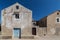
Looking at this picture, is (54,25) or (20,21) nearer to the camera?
(20,21)

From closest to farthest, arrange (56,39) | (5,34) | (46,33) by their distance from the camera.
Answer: (56,39) → (5,34) → (46,33)

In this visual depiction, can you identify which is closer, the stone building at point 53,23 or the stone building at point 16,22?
the stone building at point 16,22

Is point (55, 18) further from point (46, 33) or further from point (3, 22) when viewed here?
point (3, 22)

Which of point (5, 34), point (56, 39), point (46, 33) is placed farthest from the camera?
point (46, 33)

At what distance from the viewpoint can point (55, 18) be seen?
108ft

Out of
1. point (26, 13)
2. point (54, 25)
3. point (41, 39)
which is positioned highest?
point (26, 13)

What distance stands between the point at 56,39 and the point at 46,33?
7691 mm

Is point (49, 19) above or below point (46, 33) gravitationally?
above

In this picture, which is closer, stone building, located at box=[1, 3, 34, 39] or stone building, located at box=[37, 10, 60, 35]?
stone building, located at box=[1, 3, 34, 39]

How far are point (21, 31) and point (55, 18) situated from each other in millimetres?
7499

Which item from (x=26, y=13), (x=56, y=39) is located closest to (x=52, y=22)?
(x=26, y=13)

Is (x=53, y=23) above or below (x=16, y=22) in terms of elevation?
below

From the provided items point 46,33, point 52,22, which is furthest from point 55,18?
point 46,33

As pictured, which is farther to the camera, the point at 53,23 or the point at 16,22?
the point at 53,23
